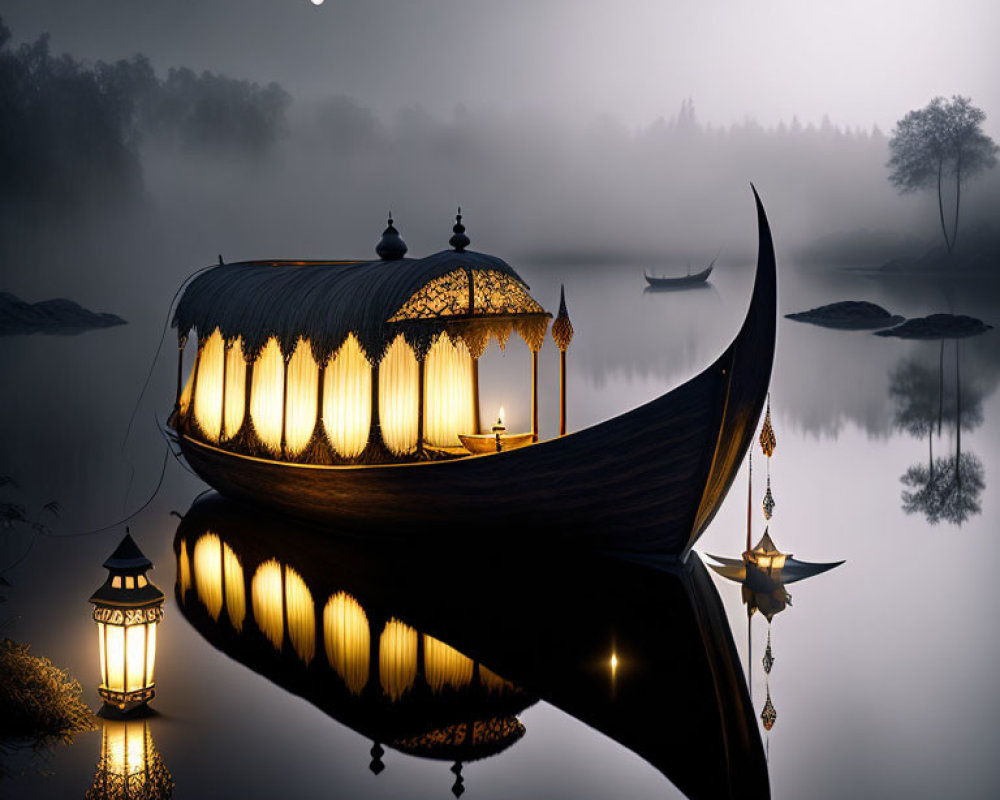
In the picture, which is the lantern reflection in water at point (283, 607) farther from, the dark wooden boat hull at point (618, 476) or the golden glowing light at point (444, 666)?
the dark wooden boat hull at point (618, 476)

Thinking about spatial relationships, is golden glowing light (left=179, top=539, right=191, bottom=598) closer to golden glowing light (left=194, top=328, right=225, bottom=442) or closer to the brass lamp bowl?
golden glowing light (left=194, top=328, right=225, bottom=442)

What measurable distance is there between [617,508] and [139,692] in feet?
7.96

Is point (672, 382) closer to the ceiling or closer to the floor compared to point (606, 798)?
closer to the ceiling

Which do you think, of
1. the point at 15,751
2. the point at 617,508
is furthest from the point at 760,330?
the point at 15,751

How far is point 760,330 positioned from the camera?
201 inches

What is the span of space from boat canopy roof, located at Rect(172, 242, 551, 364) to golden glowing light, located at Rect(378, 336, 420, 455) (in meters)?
0.27

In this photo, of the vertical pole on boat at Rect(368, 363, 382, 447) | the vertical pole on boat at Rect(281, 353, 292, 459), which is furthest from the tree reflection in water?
the vertical pole on boat at Rect(281, 353, 292, 459)

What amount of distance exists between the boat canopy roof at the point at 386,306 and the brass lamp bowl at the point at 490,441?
1.67ft

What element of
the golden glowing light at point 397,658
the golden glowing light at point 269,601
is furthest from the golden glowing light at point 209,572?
the golden glowing light at point 397,658

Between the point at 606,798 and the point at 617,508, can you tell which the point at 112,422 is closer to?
the point at 617,508

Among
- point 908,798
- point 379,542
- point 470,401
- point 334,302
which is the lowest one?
point 908,798

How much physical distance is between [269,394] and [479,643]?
2529 millimetres

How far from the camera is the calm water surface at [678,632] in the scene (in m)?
3.69

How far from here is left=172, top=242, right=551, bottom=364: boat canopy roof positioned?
602cm
